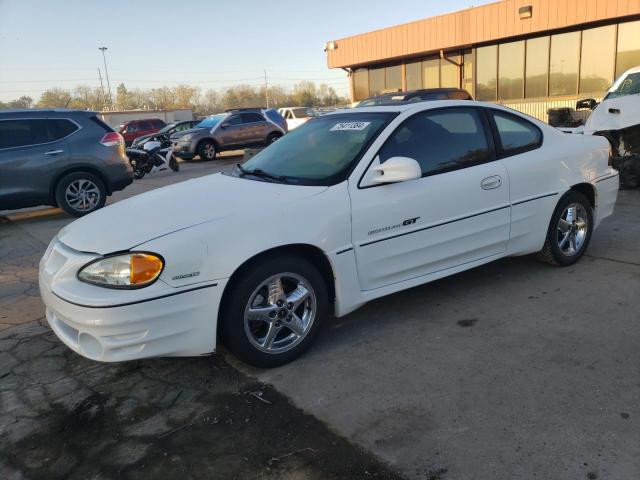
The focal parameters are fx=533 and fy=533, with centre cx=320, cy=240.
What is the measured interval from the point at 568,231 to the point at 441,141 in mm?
1694

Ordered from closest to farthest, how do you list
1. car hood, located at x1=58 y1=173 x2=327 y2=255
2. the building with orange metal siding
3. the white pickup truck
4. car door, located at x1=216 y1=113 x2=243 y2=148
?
car hood, located at x1=58 y1=173 x2=327 y2=255 → the white pickup truck → the building with orange metal siding → car door, located at x1=216 y1=113 x2=243 y2=148

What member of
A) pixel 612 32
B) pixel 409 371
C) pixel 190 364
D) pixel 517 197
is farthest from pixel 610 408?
pixel 612 32

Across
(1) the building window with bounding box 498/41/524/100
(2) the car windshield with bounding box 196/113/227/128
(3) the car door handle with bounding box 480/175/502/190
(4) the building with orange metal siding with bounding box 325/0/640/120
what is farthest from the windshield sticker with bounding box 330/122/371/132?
(1) the building window with bounding box 498/41/524/100

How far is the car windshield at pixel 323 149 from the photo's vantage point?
3670mm

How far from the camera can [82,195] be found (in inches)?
349

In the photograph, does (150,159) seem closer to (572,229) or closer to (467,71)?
(572,229)

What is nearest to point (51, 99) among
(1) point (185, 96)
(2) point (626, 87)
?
(1) point (185, 96)

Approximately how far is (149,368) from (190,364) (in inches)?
10.5

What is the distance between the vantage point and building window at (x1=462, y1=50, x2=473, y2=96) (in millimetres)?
21312

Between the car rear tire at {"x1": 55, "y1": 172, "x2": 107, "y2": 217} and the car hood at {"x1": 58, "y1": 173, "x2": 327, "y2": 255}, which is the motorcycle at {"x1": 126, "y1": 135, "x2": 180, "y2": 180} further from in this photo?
the car hood at {"x1": 58, "y1": 173, "x2": 327, "y2": 255}

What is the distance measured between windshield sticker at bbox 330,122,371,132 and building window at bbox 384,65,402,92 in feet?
70.0

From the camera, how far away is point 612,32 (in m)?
16.5

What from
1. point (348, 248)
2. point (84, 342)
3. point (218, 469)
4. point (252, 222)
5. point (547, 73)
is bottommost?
point (218, 469)

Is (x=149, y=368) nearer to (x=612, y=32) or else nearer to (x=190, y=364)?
(x=190, y=364)
